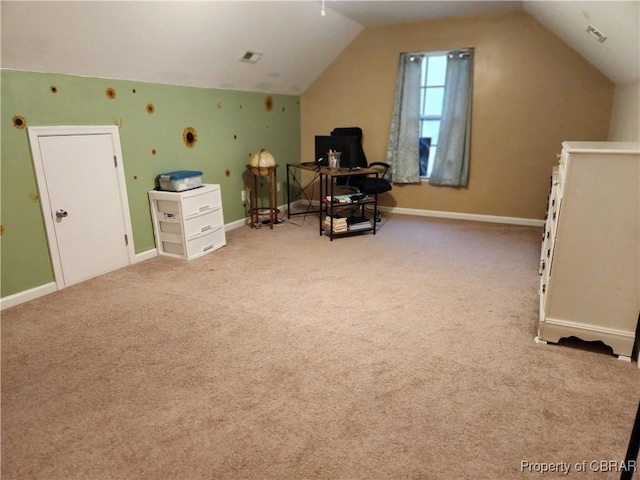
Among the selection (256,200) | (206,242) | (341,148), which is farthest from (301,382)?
(256,200)

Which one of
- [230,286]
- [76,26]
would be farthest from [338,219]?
[76,26]

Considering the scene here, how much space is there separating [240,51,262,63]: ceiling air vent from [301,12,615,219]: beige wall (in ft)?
5.24

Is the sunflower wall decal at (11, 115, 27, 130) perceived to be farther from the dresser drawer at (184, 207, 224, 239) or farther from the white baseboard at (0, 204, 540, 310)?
the dresser drawer at (184, 207, 224, 239)

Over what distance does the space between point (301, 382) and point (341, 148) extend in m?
3.04

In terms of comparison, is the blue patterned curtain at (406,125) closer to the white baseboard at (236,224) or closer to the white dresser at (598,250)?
the white baseboard at (236,224)

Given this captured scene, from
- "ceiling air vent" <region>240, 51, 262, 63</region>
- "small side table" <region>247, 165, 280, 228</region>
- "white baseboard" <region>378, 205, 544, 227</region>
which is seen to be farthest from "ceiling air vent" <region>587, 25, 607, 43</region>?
"small side table" <region>247, 165, 280, 228</region>

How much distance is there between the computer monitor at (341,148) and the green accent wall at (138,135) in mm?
1067

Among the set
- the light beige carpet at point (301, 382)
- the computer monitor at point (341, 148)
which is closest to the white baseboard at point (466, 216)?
the computer monitor at point (341, 148)

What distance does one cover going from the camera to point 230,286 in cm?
328

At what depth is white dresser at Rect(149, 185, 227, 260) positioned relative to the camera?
3799 millimetres

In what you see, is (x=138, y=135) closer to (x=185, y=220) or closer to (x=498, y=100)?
(x=185, y=220)

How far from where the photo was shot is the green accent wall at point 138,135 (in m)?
2.83

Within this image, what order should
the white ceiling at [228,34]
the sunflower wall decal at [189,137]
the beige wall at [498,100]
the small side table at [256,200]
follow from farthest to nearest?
the small side table at [256,200]
the beige wall at [498,100]
the sunflower wall decal at [189,137]
the white ceiling at [228,34]

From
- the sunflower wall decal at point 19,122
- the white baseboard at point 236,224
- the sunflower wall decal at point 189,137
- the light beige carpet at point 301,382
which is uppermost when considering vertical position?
the sunflower wall decal at point 19,122
